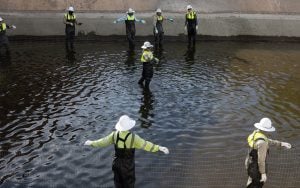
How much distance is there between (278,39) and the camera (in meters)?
31.6

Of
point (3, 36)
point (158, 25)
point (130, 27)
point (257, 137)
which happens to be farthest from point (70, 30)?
point (257, 137)

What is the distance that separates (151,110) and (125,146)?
750 cm

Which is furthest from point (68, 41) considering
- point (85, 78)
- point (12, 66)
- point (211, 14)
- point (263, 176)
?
point (263, 176)

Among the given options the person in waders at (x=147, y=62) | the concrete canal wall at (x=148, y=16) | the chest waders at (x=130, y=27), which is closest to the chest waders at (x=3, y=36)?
the concrete canal wall at (x=148, y=16)

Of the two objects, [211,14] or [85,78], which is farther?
[211,14]

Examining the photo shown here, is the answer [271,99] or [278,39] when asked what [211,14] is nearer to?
[278,39]

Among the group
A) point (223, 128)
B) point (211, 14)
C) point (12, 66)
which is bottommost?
point (223, 128)

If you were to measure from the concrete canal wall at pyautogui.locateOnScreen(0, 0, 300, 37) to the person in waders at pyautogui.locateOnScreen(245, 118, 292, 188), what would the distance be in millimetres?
21846

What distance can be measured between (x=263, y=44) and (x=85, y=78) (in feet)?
50.1

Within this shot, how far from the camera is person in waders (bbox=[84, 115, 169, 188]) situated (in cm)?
1037

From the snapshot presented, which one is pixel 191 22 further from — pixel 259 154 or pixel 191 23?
pixel 259 154

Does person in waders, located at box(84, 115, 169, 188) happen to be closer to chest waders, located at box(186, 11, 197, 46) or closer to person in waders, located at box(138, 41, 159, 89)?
person in waders, located at box(138, 41, 159, 89)

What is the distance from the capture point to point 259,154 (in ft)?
33.7

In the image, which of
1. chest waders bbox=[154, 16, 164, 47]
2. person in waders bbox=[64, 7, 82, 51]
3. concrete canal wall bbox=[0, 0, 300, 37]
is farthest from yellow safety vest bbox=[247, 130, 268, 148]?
concrete canal wall bbox=[0, 0, 300, 37]
